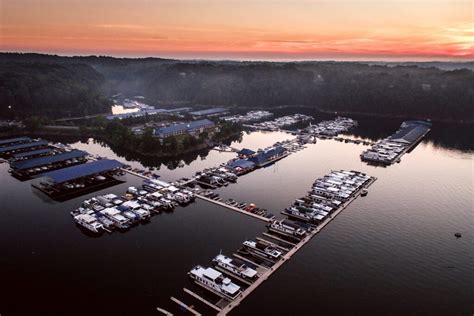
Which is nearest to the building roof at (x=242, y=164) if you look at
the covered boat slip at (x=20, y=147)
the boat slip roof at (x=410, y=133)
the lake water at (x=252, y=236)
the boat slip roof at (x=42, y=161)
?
the lake water at (x=252, y=236)

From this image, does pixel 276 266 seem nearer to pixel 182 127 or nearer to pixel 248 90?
pixel 182 127

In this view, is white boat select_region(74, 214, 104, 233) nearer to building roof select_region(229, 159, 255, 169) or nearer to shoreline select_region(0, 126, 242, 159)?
building roof select_region(229, 159, 255, 169)

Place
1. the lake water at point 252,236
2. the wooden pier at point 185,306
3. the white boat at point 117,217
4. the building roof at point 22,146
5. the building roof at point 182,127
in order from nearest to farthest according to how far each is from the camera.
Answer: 1. the wooden pier at point 185,306
2. the lake water at point 252,236
3. the white boat at point 117,217
4. the building roof at point 22,146
5. the building roof at point 182,127

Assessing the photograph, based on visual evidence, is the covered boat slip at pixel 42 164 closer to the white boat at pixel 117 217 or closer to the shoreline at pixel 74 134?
the shoreline at pixel 74 134

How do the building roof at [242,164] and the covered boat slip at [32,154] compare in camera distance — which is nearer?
the building roof at [242,164]

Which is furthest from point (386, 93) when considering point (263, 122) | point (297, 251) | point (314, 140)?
point (297, 251)

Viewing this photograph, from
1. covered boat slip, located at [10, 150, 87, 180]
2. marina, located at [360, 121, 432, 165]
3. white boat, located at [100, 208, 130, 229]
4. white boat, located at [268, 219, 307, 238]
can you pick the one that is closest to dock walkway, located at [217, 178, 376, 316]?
white boat, located at [268, 219, 307, 238]
